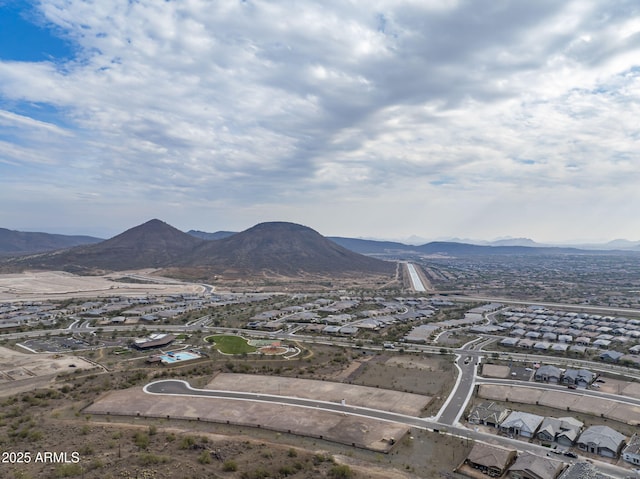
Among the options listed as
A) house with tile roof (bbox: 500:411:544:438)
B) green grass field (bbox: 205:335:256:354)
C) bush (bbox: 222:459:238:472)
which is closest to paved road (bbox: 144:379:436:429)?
house with tile roof (bbox: 500:411:544:438)

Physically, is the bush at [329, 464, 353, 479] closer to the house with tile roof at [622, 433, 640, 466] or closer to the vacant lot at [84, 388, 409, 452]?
the vacant lot at [84, 388, 409, 452]

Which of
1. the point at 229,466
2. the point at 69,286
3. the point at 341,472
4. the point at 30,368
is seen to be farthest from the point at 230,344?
the point at 69,286

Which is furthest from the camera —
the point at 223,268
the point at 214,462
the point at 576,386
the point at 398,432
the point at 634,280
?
the point at 223,268

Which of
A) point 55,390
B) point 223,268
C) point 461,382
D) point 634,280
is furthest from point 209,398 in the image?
point 634,280

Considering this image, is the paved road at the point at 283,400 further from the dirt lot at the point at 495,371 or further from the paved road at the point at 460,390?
the dirt lot at the point at 495,371

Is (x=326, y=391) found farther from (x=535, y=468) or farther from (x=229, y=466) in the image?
(x=535, y=468)

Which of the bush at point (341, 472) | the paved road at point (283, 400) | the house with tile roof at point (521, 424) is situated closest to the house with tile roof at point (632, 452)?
the house with tile roof at point (521, 424)

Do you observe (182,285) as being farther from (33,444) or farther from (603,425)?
(603,425)
